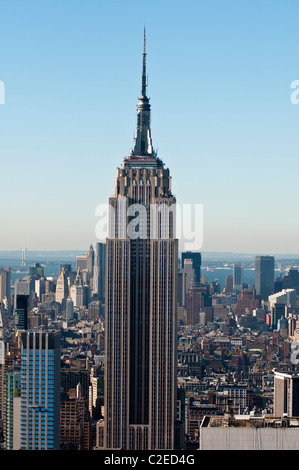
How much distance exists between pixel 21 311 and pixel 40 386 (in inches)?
383

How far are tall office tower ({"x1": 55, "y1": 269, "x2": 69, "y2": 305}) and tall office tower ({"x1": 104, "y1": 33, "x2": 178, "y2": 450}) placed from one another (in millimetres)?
9777

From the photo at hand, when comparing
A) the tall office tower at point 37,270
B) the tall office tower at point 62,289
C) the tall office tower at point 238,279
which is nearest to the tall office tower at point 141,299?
the tall office tower at point 37,270

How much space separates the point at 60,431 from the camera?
39.2 feet

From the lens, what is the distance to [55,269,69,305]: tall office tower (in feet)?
77.7

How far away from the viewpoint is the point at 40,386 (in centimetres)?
1200

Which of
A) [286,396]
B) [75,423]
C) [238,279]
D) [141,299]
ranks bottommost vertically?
[75,423]

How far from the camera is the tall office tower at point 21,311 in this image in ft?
62.3

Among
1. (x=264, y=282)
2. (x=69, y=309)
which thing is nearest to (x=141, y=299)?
(x=69, y=309)

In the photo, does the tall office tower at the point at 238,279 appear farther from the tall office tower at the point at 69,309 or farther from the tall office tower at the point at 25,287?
the tall office tower at the point at 25,287

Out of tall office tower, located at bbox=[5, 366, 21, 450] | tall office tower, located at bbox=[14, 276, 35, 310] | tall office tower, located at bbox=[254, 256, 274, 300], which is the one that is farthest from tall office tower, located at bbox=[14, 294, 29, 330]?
tall office tower, located at bbox=[254, 256, 274, 300]

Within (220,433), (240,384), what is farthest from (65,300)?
(220,433)

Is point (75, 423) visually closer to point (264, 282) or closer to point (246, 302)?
point (246, 302)
